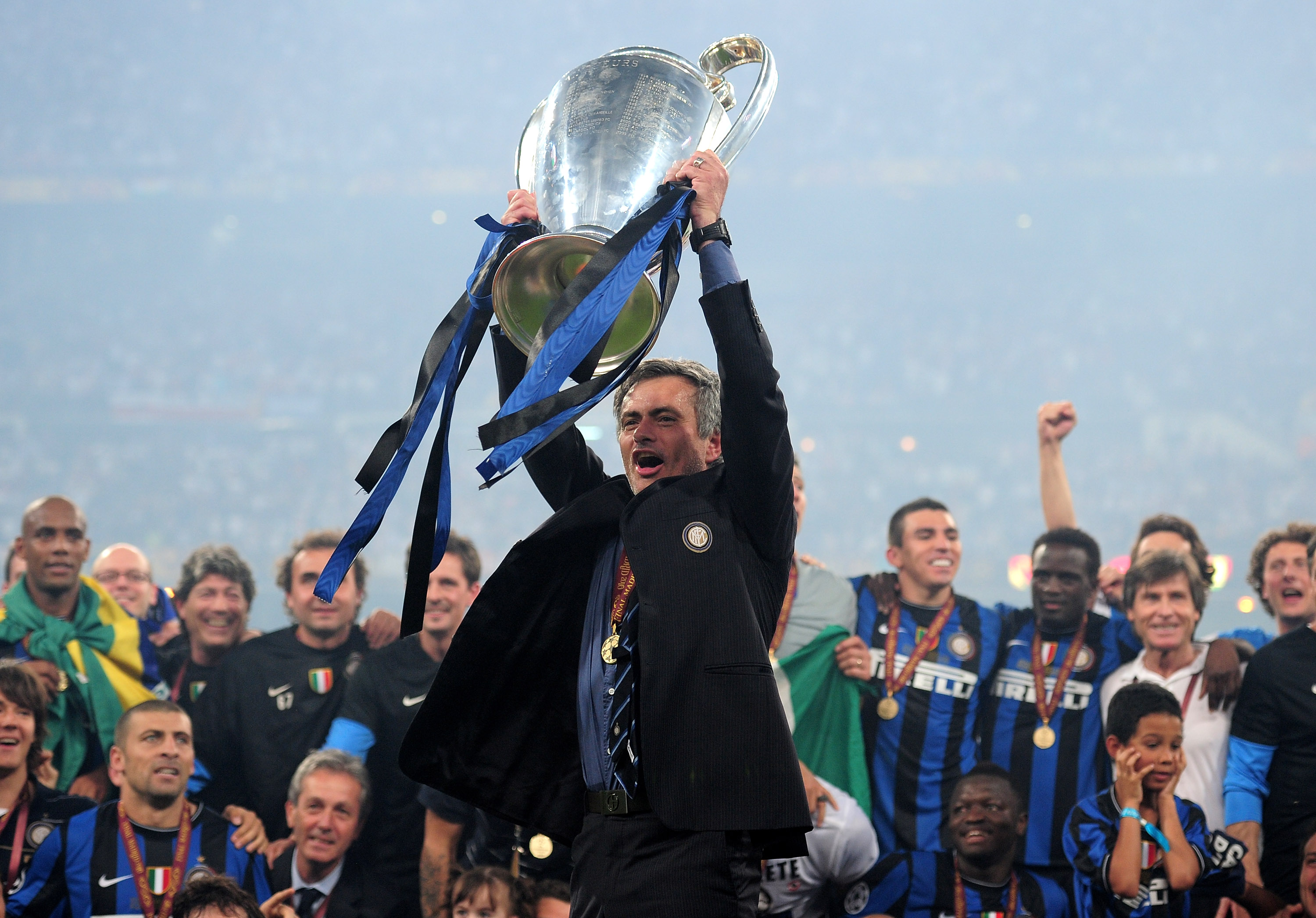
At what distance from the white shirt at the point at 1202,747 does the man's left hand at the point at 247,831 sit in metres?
2.38

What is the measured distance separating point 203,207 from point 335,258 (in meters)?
2.26

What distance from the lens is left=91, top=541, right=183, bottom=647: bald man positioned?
420 centimetres

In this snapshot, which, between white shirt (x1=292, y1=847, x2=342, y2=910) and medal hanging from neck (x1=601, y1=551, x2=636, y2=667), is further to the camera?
white shirt (x1=292, y1=847, x2=342, y2=910)

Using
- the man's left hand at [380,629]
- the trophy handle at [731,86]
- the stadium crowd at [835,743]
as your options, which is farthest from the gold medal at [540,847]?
the trophy handle at [731,86]

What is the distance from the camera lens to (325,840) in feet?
11.1

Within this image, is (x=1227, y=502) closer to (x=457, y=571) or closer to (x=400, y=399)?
(x=400, y=399)

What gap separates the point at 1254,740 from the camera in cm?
329

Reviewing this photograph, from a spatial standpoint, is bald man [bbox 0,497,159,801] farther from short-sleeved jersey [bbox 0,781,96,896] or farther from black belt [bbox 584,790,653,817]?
black belt [bbox 584,790,653,817]

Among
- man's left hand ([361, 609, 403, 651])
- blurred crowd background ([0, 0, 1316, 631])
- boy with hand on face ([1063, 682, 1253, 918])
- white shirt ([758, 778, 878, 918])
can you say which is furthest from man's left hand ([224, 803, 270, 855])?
blurred crowd background ([0, 0, 1316, 631])

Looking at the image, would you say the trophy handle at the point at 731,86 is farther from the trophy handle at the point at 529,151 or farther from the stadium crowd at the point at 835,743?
the stadium crowd at the point at 835,743

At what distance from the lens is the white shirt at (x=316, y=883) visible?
10.9ft

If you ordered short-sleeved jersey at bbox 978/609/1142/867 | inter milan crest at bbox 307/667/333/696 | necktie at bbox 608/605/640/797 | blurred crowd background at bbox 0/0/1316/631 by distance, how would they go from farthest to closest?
1. blurred crowd background at bbox 0/0/1316/631
2. inter milan crest at bbox 307/667/333/696
3. short-sleeved jersey at bbox 978/609/1142/867
4. necktie at bbox 608/605/640/797

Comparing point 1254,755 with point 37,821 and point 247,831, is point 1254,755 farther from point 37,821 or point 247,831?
point 37,821

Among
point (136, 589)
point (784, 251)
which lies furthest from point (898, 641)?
point (784, 251)
